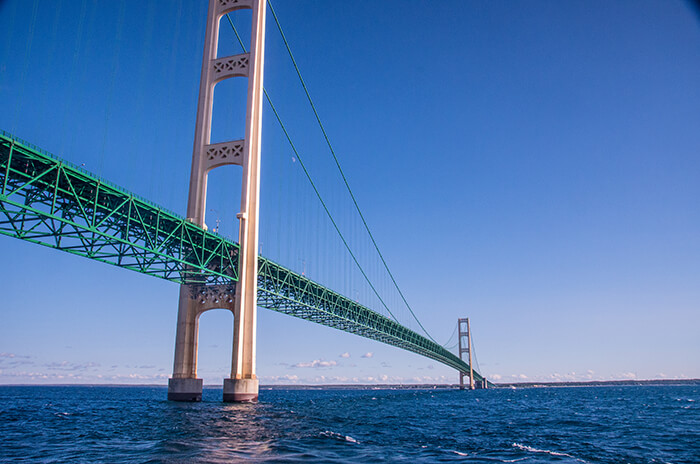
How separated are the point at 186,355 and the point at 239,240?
8946mm

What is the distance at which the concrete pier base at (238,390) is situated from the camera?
3234cm

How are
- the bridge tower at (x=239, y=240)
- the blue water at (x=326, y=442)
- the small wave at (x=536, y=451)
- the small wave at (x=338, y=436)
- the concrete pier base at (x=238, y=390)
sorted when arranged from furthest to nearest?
the bridge tower at (x=239, y=240) → the concrete pier base at (x=238, y=390) → the small wave at (x=338, y=436) → the small wave at (x=536, y=451) → the blue water at (x=326, y=442)

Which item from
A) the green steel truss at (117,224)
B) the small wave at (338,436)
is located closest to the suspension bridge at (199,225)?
the green steel truss at (117,224)

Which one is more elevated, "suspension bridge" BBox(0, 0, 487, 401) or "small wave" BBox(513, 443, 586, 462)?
"suspension bridge" BBox(0, 0, 487, 401)

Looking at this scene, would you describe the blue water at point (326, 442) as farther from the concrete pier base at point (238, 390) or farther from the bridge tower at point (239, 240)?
the bridge tower at point (239, 240)

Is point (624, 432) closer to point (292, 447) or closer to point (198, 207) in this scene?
point (292, 447)

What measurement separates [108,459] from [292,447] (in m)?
4.77

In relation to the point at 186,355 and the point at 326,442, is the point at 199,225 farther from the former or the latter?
the point at 326,442

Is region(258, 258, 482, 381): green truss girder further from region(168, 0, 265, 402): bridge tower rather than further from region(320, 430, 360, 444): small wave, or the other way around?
region(320, 430, 360, 444): small wave

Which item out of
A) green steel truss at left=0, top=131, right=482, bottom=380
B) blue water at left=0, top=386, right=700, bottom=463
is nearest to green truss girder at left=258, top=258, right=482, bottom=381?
green steel truss at left=0, top=131, right=482, bottom=380

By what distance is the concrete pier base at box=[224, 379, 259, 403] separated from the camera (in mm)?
32344

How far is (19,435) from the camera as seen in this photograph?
59.3 feet

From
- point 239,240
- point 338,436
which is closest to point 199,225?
point 239,240

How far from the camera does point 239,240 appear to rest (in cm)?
3491
